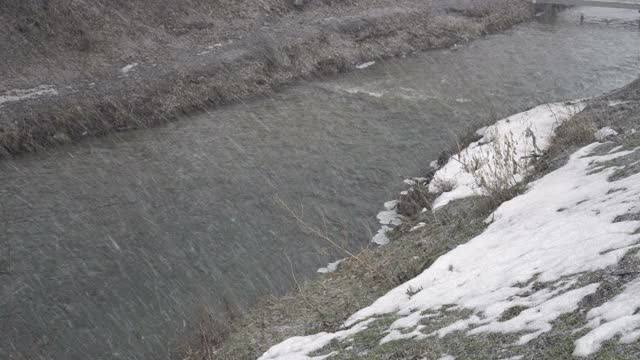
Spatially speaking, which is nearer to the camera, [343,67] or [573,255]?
[573,255]

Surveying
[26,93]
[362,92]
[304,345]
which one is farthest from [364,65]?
[304,345]

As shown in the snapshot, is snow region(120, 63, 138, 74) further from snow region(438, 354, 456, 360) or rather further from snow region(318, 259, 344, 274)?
snow region(438, 354, 456, 360)

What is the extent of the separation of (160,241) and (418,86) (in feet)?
37.7

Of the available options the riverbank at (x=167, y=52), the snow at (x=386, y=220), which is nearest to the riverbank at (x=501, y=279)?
the snow at (x=386, y=220)

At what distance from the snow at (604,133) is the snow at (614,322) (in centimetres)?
604

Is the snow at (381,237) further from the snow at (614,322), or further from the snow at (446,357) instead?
the snow at (614,322)

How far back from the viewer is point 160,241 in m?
11.1

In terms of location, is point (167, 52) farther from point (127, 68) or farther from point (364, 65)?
point (364, 65)

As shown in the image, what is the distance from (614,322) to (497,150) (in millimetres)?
5535

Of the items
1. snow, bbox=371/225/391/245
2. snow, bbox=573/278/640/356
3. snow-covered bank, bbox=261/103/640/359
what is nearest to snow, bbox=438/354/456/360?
snow-covered bank, bbox=261/103/640/359

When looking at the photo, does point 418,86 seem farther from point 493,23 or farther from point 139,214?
point 139,214

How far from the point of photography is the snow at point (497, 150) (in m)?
10.6

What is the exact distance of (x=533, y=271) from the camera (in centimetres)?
542

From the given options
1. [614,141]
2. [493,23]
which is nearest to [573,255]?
[614,141]
